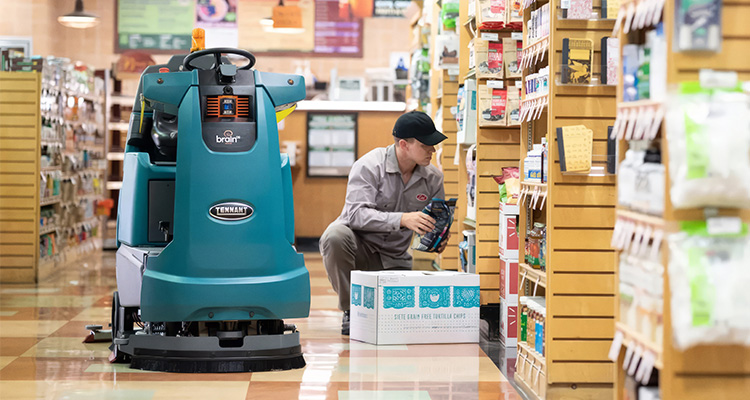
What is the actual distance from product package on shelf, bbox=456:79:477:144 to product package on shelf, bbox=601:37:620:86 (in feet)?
5.91

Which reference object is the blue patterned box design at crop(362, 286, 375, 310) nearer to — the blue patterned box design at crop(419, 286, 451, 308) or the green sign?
the blue patterned box design at crop(419, 286, 451, 308)

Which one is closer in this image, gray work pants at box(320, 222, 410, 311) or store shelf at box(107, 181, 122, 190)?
gray work pants at box(320, 222, 410, 311)

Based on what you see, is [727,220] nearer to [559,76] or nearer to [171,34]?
[559,76]

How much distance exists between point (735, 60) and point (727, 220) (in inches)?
16.0

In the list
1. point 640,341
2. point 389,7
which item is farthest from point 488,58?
point 389,7

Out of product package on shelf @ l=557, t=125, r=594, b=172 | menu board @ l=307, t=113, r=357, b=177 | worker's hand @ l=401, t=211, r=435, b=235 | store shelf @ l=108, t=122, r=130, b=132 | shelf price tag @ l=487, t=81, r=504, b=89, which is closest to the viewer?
product package on shelf @ l=557, t=125, r=594, b=172

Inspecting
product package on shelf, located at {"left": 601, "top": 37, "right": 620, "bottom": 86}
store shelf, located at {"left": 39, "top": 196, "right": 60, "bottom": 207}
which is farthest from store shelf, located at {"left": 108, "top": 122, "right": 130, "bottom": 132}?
product package on shelf, located at {"left": 601, "top": 37, "right": 620, "bottom": 86}

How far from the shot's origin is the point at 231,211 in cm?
386

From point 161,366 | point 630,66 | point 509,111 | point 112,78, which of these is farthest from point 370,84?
point 630,66

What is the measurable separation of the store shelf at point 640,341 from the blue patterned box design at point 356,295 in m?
2.44

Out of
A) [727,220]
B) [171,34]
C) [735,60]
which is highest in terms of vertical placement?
[171,34]

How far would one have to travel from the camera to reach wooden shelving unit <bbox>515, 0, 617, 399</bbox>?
3465 millimetres

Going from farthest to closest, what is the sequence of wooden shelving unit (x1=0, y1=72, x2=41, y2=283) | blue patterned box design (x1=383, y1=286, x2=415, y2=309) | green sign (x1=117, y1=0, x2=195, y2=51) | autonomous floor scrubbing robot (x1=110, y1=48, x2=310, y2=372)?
green sign (x1=117, y1=0, x2=195, y2=51) < wooden shelving unit (x1=0, y1=72, x2=41, y2=283) < blue patterned box design (x1=383, y1=286, x2=415, y2=309) < autonomous floor scrubbing robot (x1=110, y1=48, x2=310, y2=372)

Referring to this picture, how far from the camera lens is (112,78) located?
11266mm
